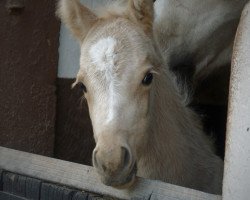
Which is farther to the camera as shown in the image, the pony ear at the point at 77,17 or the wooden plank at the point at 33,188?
the pony ear at the point at 77,17

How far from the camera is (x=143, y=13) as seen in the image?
3051 mm

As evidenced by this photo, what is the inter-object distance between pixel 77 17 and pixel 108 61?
0.65m

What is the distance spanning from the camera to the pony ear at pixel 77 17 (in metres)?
3.18

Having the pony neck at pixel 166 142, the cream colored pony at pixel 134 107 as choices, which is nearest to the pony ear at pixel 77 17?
the cream colored pony at pixel 134 107

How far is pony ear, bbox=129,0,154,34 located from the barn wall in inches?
63.7

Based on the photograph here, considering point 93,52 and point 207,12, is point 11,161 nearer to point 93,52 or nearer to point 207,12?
point 93,52

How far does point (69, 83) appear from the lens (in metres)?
4.80

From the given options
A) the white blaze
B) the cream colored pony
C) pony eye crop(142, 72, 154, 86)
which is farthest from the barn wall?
pony eye crop(142, 72, 154, 86)

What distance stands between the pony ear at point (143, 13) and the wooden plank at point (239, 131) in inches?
31.7

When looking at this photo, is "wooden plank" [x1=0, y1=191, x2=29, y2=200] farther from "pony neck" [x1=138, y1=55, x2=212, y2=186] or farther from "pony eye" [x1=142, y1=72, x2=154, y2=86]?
"pony eye" [x1=142, y1=72, x2=154, y2=86]

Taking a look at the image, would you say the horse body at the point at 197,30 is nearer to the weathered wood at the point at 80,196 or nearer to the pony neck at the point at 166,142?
the pony neck at the point at 166,142

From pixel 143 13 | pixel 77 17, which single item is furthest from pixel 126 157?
pixel 77 17

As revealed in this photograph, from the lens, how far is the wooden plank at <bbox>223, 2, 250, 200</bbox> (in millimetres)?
2244

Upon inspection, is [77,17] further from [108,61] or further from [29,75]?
[29,75]
